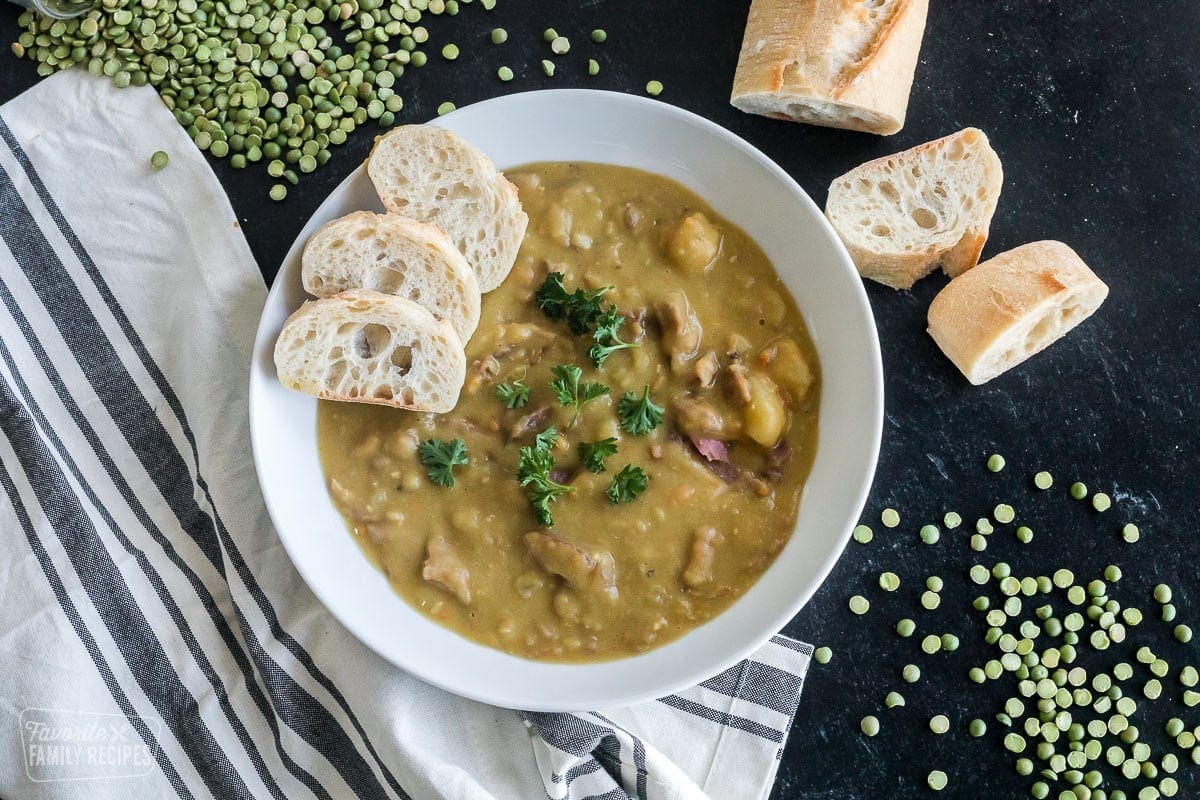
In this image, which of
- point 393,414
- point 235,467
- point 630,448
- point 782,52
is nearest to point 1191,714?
point 630,448

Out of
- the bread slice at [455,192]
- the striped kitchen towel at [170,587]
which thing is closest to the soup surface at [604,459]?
the bread slice at [455,192]

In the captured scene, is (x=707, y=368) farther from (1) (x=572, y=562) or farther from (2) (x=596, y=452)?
(1) (x=572, y=562)

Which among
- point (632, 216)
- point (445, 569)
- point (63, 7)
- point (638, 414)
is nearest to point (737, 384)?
point (638, 414)

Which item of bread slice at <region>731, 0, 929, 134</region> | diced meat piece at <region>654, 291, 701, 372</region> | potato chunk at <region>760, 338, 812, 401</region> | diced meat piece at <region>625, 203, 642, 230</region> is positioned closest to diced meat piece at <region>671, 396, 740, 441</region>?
diced meat piece at <region>654, 291, 701, 372</region>

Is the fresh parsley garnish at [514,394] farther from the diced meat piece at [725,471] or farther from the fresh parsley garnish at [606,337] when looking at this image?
the diced meat piece at [725,471]

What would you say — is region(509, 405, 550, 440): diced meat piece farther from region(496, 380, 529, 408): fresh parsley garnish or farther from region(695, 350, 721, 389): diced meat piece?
region(695, 350, 721, 389): diced meat piece

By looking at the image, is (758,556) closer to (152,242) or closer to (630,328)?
(630,328)
